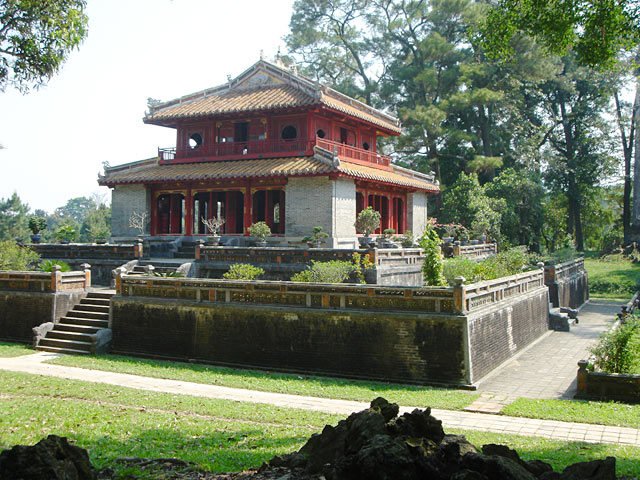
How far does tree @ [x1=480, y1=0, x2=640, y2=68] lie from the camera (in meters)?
10.3

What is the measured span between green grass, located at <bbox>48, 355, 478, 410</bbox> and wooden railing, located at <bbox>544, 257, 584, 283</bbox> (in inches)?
428

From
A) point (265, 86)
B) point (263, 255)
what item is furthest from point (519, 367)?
point (265, 86)

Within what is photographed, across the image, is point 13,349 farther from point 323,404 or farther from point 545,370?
point 545,370

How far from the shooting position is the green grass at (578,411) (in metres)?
9.39

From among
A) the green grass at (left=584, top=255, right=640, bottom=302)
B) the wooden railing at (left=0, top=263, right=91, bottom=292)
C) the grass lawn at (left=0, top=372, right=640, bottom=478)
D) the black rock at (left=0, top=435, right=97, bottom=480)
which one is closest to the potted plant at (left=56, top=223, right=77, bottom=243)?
the wooden railing at (left=0, top=263, right=91, bottom=292)

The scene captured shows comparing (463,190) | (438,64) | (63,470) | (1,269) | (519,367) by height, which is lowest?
(519,367)

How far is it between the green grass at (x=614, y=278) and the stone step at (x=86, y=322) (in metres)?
24.1

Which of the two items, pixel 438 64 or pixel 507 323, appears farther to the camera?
pixel 438 64

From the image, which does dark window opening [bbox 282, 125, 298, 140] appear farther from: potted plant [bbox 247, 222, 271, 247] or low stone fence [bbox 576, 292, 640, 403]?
low stone fence [bbox 576, 292, 640, 403]

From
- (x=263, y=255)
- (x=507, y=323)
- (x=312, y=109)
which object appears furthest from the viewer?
(x=312, y=109)

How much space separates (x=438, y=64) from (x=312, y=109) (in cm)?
1896

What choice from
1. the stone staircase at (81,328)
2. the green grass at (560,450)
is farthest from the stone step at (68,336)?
the green grass at (560,450)

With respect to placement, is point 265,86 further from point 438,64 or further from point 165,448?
point 165,448

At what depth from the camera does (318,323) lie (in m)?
13.3
